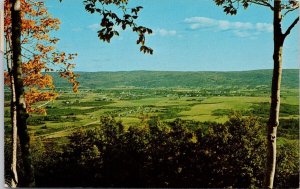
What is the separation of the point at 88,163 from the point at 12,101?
1.62 meters

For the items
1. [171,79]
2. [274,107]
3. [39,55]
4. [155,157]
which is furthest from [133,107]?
[274,107]

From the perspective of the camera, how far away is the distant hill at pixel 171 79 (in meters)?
6.54

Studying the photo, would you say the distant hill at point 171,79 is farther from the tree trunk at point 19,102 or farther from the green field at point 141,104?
the tree trunk at point 19,102

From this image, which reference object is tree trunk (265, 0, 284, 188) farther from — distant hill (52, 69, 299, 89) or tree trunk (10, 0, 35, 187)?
tree trunk (10, 0, 35, 187)

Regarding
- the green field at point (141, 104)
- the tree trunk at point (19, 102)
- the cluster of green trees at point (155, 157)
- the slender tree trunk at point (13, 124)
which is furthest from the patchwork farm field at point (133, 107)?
the tree trunk at point (19, 102)

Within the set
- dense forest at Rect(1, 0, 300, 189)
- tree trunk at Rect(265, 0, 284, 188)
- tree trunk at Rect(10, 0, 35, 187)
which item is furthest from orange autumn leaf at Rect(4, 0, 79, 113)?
tree trunk at Rect(265, 0, 284, 188)

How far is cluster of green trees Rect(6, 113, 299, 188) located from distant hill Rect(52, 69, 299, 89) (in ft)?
2.03

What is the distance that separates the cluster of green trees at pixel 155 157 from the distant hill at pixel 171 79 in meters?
0.62

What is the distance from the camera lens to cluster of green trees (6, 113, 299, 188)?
7250 millimetres

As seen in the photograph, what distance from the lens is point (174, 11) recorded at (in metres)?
6.44

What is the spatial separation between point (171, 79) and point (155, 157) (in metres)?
1.60

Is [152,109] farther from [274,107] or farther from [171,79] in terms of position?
[274,107]

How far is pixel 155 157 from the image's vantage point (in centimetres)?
775

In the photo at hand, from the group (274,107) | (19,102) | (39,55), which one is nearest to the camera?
(19,102)
